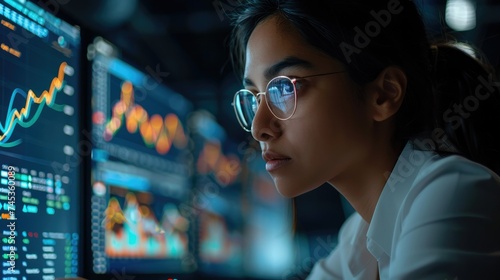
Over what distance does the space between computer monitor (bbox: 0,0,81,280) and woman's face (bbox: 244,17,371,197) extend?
13.9 inches

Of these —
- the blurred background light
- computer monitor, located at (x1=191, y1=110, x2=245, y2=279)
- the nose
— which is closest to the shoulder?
the nose

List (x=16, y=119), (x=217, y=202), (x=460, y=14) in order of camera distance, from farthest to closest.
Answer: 1. (x=460, y=14)
2. (x=217, y=202)
3. (x=16, y=119)

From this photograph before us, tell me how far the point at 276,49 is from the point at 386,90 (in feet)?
0.66

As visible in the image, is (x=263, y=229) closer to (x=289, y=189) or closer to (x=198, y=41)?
(x=198, y=41)

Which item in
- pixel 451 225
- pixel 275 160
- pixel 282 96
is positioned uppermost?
pixel 282 96

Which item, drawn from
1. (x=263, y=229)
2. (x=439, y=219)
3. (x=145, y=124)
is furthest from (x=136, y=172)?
(x=263, y=229)

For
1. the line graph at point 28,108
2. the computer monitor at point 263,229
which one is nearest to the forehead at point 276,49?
the line graph at point 28,108

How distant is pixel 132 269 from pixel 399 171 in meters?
0.68

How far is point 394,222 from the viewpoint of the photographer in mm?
1131

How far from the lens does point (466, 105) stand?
1.20m

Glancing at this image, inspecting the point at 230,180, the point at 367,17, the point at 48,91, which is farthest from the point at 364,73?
the point at 230,180

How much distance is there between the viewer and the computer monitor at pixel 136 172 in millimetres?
1360

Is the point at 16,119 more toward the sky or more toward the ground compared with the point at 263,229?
more toward the sky

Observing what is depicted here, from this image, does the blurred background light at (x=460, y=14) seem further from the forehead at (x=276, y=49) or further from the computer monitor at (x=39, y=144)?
the computer monitor at (x=39, y=144)
